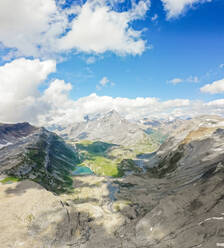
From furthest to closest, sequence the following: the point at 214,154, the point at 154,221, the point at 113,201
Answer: the point at 214,154 → the point at 113,201 → the point at 154,221

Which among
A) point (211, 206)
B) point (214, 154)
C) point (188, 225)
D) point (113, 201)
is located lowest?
point (113, 201)

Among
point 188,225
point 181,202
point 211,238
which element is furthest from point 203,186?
point 211,238

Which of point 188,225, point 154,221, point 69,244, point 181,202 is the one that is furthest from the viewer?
point 181,202

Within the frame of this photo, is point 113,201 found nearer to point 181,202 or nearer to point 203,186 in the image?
point 181,202

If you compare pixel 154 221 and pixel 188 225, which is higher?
pixel 188 225

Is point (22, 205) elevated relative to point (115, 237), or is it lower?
elevated

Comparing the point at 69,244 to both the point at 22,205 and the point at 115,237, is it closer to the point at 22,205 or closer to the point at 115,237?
the point at 115,237

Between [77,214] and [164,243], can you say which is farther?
[77,214]

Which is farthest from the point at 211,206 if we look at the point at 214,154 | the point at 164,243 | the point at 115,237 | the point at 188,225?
the point at 214,154

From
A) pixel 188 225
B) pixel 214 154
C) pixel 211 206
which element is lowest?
pixel 188 225
